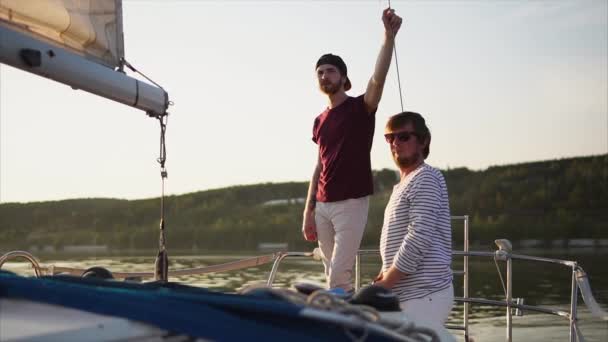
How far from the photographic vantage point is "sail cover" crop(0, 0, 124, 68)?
3.77 m

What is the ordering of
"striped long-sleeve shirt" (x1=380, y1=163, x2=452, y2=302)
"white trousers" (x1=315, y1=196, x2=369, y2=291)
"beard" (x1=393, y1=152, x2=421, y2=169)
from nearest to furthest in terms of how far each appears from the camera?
"striped long-sleeve shirt" (x1=380, y1=163, x2=452, y2=302) → "beard" (x1=393, y1=152, x2=421, y2=169) → "white trousers" (x1=315, y1=196, x2=369, y2=291)

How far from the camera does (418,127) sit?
3229 millimetres

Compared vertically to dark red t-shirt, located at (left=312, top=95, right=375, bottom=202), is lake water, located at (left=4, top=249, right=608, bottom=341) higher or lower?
lower

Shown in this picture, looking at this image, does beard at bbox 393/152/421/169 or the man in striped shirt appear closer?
the man in striped shirt

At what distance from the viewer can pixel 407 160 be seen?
10.8 ft

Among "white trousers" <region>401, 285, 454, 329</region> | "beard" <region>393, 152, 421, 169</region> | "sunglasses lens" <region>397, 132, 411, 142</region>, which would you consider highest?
"sunglasses lens" <region>397, 132, 411, 142</region>

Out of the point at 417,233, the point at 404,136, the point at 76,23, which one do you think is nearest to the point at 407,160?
the point at 404,136

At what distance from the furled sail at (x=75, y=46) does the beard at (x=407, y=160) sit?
56.2 inches

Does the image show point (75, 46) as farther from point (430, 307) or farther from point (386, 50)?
point (430, 307)

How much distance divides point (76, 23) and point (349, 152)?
1.45 m

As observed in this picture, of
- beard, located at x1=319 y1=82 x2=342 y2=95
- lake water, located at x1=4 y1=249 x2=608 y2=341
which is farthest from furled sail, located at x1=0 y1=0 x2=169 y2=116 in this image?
lake water, located at x1=4 y1=249 x2=608 y2=341

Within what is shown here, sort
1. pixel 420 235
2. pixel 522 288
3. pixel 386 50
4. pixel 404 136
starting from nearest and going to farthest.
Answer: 1. pixel 420 235
2. pixel 404 136
3. pixel 386 50
4. pixel 522 288

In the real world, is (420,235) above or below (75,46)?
below

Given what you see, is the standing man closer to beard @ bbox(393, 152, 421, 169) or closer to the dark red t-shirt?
the dark red t-shirt
